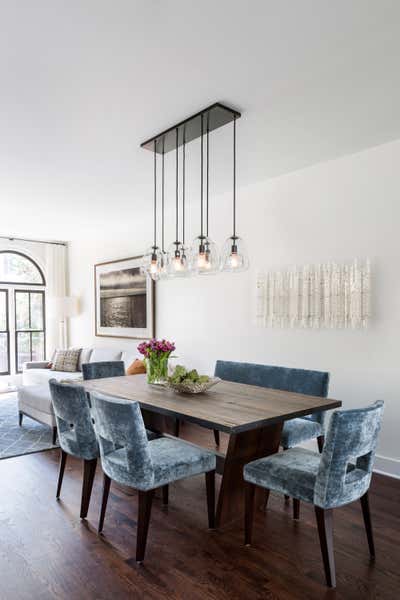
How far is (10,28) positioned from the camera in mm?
2072

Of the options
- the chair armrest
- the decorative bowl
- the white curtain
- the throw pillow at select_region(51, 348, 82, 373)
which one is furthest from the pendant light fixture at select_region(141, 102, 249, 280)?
the white curtain

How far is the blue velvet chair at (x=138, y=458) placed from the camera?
2.28 meters

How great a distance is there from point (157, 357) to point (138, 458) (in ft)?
3.79

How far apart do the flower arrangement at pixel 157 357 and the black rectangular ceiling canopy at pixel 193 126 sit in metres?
1.60

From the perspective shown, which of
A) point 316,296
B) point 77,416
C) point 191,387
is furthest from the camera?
point 316,296

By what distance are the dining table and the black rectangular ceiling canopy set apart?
195 centimetres

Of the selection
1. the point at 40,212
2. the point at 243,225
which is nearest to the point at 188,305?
the point at 243,225

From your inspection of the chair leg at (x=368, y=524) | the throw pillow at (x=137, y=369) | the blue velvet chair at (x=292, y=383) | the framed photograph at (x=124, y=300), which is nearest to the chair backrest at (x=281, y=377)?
the blue velvet chair at (x=292, y=383)

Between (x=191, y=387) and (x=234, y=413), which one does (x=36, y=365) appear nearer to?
(x=191, y=387)

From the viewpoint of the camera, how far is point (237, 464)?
272cm

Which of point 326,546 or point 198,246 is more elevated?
point 198,246

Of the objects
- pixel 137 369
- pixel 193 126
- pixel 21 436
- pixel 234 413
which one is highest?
pixel 193 126

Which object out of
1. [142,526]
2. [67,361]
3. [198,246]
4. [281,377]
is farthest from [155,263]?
[67,361]

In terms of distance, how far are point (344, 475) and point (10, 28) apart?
8.96 feet
